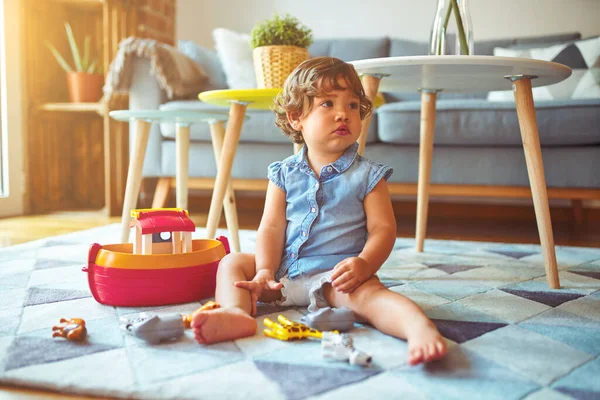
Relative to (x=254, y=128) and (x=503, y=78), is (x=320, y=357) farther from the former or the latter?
(x=254, y=128)

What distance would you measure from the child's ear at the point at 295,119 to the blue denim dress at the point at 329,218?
0.29 ft

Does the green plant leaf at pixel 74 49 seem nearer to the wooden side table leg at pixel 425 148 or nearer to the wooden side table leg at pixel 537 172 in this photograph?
the wooden side table leg at pixel 425 148

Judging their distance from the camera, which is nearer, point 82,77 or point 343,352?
point 343,352

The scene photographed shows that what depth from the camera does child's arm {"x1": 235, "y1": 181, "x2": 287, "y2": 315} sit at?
87 centimetres

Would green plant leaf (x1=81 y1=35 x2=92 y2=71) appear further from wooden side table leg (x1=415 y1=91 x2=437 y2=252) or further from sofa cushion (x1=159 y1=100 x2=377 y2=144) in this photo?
wooden side table leg (x1=415 y1=91 x2=437 y2=252)

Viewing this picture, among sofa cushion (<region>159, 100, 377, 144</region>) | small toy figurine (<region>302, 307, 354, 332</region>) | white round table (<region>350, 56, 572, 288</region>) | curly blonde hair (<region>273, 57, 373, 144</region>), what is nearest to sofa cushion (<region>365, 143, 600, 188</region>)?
sofa cushion (<region>159, 100, 377, 144</region>)

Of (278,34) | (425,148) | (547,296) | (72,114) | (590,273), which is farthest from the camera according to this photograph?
(72,114)

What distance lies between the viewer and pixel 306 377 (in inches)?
24.9

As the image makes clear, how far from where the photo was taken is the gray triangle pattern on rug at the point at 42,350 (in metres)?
0.67

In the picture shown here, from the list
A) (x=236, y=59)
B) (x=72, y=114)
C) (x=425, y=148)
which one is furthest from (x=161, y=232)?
(x=72, y=114)

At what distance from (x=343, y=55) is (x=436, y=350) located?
2066 mm

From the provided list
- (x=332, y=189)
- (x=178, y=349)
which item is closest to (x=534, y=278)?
(x=332, y=189)

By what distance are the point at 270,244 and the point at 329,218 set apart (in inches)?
4.5

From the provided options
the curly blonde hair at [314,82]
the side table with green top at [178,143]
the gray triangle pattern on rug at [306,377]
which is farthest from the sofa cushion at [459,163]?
the gray triangle pattern on rug at [306,377]
